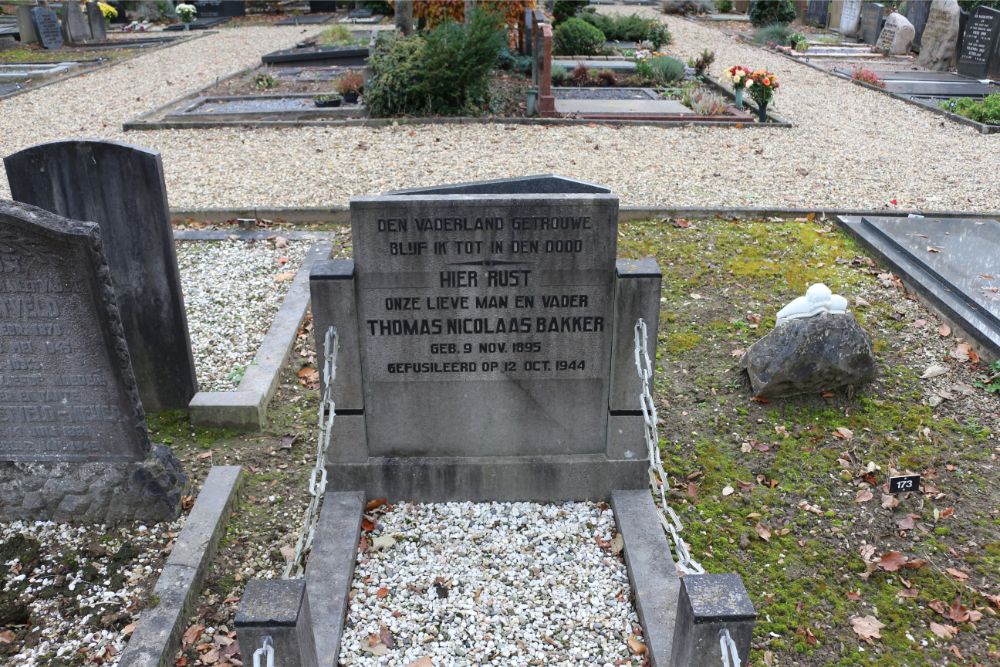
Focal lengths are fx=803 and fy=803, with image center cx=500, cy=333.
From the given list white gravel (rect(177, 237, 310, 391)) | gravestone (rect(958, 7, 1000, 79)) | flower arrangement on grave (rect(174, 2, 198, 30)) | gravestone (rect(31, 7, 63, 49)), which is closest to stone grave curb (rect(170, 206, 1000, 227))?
white gravel (rect(177, 237, 310, 391))

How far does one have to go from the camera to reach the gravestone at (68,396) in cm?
398

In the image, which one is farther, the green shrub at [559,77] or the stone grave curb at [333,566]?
the green shrub at [559,77]

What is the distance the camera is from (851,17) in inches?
1023

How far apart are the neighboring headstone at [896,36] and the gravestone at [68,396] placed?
2311 centimetres

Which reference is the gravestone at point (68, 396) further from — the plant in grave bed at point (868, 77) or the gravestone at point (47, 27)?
the gravestone at point (47, 27)

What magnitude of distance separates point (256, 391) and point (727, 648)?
12.0ft

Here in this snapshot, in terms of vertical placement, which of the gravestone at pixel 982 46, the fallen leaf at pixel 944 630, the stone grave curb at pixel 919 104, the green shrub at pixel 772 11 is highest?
the green shrub at pixel 772 11

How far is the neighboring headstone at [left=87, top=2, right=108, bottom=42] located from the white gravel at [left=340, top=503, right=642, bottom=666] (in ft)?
86.3

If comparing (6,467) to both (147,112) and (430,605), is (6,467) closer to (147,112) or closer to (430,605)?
(430,605)

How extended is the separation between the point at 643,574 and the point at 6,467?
3429mm

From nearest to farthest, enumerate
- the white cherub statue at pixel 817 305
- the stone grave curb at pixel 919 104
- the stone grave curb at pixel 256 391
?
the stone grave curb at pixel 256 391 → the white cherub statue at pixel 817 305 → the stone grave curb at pixel 919 104

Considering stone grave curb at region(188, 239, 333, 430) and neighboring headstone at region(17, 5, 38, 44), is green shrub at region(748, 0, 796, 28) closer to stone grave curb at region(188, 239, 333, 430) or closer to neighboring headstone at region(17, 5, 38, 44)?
neighboring headstone at region(17, 5, 38, 44)

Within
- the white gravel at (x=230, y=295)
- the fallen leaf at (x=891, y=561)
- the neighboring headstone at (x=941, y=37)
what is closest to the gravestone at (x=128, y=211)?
the white gravel at (x=230, y=295)

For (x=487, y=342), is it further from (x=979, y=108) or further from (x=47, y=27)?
(x=47, y=27)
